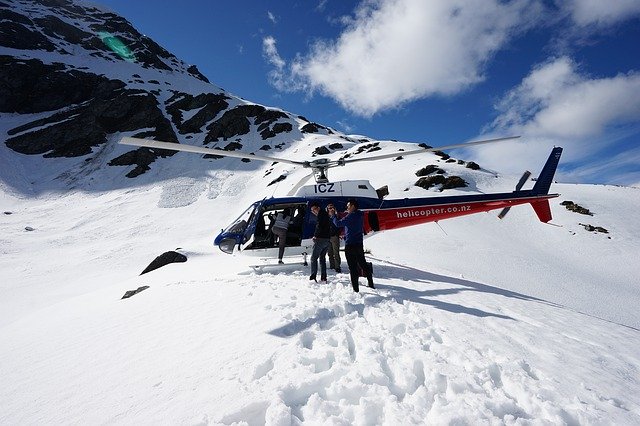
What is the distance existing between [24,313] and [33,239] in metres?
16.4

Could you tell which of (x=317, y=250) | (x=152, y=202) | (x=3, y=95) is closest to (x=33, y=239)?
(x=152, y=202)

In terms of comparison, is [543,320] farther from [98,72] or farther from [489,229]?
[98,72]

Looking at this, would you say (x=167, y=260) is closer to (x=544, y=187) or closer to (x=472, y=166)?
(x=544, y=187)

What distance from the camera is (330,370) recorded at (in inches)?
134

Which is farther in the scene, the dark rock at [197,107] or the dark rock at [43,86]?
the dark rock at [197,107]

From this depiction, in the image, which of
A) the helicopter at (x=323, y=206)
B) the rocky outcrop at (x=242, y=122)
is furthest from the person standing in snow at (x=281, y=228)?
the rocky outcrop at (x=242, y=122)

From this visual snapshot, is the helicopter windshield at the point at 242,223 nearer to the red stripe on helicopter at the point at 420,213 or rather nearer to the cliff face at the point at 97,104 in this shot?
the red stripe on helicopter at the point at 420,213

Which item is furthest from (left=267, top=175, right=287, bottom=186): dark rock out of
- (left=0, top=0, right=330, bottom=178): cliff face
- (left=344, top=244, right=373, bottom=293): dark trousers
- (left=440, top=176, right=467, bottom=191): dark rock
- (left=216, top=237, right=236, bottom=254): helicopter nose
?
(left=344, top=244, right=373, bottom=293): dark trousers

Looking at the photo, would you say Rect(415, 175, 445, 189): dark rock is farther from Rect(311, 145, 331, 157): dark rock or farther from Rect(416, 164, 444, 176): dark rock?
Rect(311, 145, 331, 157): dark rock

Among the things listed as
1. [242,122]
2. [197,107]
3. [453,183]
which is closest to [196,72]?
[197,107]

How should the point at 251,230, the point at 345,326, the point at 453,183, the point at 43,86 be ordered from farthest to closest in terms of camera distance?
the point at 43,86, the point at 453,183, the point at 251,230, the point at 345,326

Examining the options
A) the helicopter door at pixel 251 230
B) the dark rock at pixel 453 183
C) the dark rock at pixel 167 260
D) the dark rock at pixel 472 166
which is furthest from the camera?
the dark rock at pixel 472 166

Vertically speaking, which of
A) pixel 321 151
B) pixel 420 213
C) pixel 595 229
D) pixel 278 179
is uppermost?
pixel 321 151

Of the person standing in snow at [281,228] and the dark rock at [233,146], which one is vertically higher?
the dark rock at [233,146]
